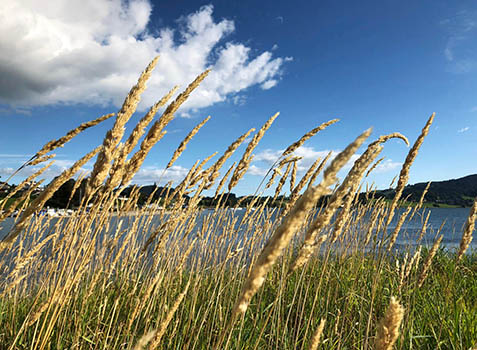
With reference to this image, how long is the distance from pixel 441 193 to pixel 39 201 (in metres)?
95.7

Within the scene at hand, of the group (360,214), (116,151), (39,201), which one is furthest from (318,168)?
(360,214)

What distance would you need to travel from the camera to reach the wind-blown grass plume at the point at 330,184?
0.80 m

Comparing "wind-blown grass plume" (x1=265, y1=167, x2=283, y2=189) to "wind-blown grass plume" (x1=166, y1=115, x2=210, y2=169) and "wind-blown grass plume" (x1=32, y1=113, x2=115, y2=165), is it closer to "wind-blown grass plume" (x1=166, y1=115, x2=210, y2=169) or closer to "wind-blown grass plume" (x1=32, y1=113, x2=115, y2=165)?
"wind-blown grass plume" (x1=166, y1=115, x2=210, y2=169)

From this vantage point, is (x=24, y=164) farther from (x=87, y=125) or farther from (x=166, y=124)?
(x=166, y=124)

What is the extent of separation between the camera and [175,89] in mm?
1652

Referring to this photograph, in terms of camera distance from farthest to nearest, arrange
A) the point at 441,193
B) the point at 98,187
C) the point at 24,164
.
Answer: the point at 441,193 < the point at 24,164 < the point at 98,187

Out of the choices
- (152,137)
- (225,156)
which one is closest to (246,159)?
(225,156)

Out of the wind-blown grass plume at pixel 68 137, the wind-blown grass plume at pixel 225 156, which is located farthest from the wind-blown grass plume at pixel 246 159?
the wind-blown grass plume at pixel 68 137

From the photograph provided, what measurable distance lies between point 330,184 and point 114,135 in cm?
97

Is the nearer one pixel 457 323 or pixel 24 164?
pixel 24 164

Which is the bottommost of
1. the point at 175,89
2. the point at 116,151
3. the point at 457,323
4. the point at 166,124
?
the point at 457,323

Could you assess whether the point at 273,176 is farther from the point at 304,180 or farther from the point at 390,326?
the point at 390,326

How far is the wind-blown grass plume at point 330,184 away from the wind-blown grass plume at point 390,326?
0.32m

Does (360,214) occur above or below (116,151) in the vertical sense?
below
